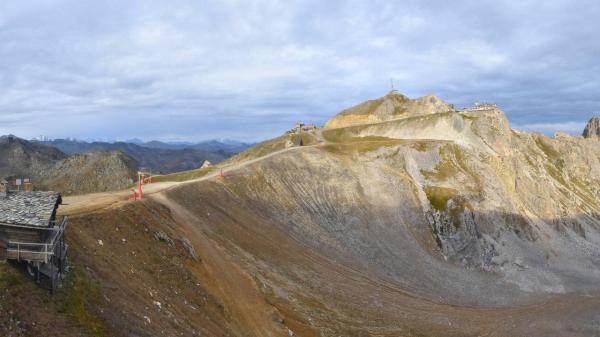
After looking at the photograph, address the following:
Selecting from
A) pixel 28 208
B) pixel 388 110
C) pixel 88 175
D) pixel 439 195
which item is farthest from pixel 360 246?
pixel 88 175

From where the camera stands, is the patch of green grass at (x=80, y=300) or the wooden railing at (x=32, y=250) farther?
the patch of green grass at (x=80, y=300)

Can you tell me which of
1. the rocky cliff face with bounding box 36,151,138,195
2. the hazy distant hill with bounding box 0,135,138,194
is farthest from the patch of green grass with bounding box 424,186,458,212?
the rocky cliff face with bounding box 36,151,138,195

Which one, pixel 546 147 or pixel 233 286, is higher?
pixel 546 147

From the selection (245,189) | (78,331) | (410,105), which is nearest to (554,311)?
(245,189)

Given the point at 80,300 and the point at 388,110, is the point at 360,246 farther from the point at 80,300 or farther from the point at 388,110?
the point at 388,110

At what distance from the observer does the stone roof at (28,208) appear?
24219mm

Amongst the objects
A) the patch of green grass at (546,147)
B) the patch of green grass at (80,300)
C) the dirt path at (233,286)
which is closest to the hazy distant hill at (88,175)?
the dirt path at (233,286)

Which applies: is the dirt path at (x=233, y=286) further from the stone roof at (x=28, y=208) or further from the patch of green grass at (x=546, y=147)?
the patch of green grass at (x=546, y=147)

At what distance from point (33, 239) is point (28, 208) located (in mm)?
2117

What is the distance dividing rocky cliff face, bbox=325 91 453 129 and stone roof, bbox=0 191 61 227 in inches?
5206

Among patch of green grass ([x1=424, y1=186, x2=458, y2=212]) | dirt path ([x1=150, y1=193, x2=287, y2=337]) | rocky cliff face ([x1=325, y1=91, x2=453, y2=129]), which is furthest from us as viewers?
rocky cliff face ([x1=325, y1=91, x2=453, y2=129])

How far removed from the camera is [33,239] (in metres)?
24.5

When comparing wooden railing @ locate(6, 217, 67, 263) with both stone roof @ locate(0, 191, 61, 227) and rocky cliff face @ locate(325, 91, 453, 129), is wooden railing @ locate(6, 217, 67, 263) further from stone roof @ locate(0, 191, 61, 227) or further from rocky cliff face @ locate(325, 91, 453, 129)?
rocky cliff face @ locate(325, 91, 453, 129)

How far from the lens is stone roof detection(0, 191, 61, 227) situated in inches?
953
